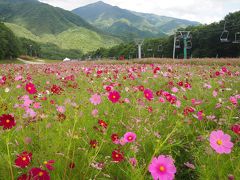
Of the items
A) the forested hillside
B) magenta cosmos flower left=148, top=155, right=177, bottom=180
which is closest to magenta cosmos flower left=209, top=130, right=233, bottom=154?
magenta cosmos flower left=148, top=155, right=177, bottom=180

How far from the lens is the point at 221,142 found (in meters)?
1.54

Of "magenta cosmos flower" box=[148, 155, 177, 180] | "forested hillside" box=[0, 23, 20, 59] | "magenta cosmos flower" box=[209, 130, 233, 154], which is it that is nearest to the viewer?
"magenta cosmos flower" box=[148, 155, 177, 180]

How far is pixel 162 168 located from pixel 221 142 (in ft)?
1.19

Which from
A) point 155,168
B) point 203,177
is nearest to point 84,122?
point 203,177

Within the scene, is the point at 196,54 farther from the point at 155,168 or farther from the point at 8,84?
the point at 155,168

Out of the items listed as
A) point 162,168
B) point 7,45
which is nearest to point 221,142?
point 162,168

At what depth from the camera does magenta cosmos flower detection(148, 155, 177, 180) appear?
Result: 1.37 metres

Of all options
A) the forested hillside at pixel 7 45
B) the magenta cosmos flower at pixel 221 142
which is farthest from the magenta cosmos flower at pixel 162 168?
the forested hillside at pixel 7 45

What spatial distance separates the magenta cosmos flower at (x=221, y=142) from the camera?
1503mm

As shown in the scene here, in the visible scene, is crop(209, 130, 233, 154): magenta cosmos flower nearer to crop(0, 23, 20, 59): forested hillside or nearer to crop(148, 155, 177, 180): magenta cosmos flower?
crop(148, 155, 177, 180): magenta cosmos flower

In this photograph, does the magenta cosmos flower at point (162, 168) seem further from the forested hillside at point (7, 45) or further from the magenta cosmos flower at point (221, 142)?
the forested hillside at point (7, 45)

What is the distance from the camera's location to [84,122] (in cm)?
315

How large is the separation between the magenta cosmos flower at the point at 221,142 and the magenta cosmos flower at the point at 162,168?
0.86 feet

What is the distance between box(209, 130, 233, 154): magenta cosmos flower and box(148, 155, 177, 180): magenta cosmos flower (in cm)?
26
